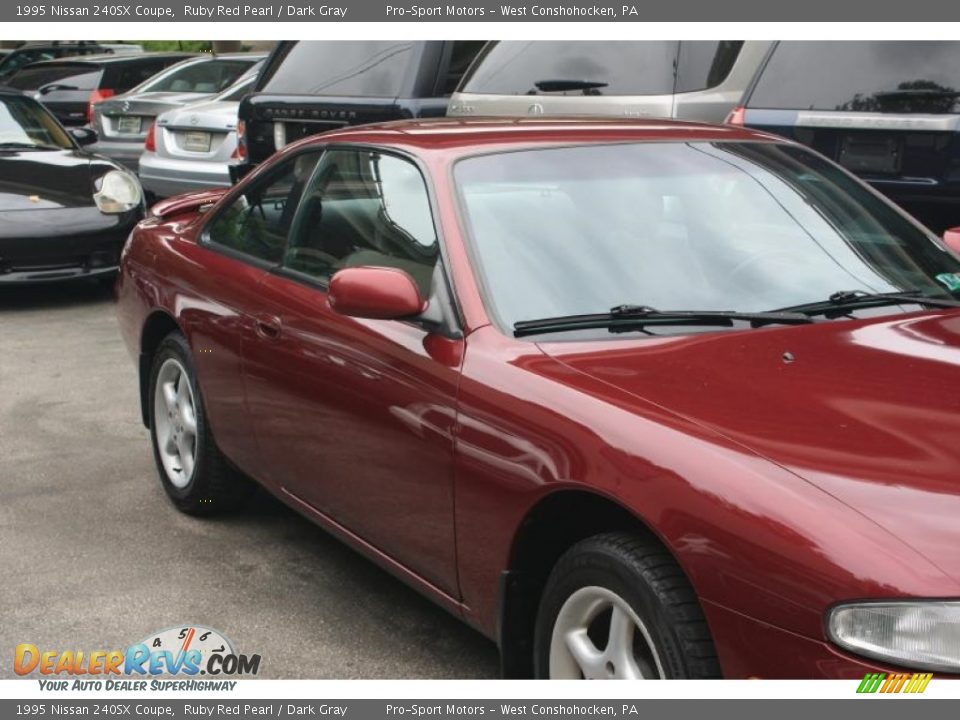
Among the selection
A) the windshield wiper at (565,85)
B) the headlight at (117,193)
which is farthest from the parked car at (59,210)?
the windshield wiper at (565,85)

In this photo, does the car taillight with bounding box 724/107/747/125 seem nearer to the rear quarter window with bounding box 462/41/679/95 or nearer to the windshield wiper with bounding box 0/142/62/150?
the rear quarter window with bounding box 462/41/679/95

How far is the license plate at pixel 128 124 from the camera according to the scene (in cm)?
1283

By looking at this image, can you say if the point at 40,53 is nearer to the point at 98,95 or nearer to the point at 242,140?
the point at 98,95

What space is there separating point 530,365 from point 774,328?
2.22ft

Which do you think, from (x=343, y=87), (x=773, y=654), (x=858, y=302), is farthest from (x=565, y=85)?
(x=773, y=654)

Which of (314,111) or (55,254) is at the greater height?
(314,111)

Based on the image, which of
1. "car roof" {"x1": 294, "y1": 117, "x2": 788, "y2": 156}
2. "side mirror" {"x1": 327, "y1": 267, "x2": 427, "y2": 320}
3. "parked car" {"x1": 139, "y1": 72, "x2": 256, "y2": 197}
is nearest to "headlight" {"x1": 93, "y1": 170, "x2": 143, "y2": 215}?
"parked car" {"x1": 139, "y1": 72, "x2": 256, "y2": 197}

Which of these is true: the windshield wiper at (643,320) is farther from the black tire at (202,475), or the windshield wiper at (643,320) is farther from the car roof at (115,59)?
the car roof at (115,59)

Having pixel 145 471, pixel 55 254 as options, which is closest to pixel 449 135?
pixel 145 471

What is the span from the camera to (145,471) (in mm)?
5781

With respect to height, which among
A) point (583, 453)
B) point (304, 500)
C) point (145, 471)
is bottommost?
point (145, 471)

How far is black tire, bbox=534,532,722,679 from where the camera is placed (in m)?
2.63

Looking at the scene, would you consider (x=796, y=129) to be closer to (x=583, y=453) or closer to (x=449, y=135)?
(x=449, y=135)
